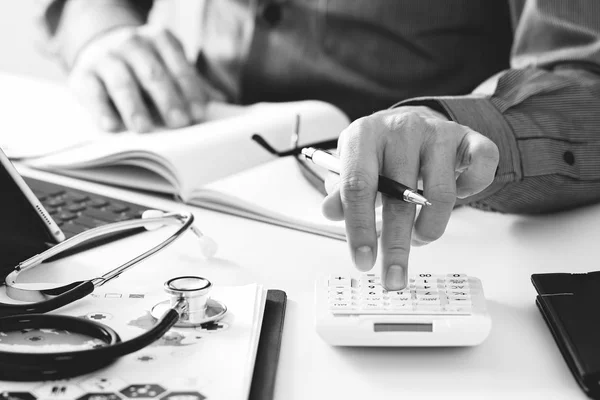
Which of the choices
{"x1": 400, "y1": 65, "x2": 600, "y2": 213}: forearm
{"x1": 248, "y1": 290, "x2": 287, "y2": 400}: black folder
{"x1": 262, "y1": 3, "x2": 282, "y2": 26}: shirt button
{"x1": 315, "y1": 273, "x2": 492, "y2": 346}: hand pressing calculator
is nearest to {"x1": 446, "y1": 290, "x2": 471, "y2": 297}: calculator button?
{"x1": 315, "y1": 273, "x2": 492, "y2": 346}: hand pressing calculator

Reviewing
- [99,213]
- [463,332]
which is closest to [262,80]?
[99,213]

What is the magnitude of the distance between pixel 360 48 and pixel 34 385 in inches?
34.4

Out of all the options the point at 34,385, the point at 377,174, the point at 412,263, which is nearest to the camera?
the point at 34,385

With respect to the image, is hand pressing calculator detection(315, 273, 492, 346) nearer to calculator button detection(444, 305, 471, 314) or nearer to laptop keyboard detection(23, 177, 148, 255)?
calculator button detection(444, 305, 471, 314)

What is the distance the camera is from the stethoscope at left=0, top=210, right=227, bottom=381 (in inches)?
16.3

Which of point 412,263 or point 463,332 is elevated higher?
point 412,263

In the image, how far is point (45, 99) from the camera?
1187 mm

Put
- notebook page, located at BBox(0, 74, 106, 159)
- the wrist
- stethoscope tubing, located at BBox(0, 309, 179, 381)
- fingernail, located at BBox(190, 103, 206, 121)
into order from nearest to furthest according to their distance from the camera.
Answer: stethoscope tubing, located at BBox(0, 309, 179, 381)
notebook page, located at BBox(0, 74, 106, 159)
fingernail, located at BBox(190, 103, 206, 121)
the wrist

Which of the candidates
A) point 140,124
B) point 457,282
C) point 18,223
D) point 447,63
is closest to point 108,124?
point 140,124

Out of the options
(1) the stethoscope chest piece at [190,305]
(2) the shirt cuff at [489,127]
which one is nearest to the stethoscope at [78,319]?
(1) the stethoscope chest piece at [190,305]

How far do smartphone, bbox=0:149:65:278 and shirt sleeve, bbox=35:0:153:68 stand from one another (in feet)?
2.19

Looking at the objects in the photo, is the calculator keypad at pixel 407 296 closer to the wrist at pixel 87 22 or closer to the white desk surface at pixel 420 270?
the white desk surface at pixel 420 270

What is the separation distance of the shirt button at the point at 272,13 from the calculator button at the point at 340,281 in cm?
73

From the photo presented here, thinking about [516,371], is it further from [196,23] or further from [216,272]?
[196,23]
